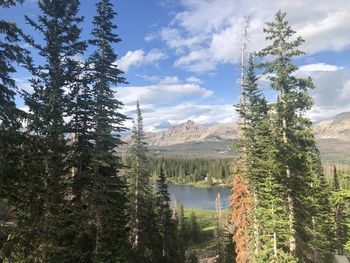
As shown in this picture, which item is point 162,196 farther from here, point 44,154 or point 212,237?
point 212,237

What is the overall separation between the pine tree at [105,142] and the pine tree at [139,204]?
1172cm

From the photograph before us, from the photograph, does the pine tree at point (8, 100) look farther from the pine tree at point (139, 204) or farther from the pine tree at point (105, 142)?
the pine tree at point (139, 204)

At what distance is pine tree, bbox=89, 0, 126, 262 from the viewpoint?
1911 centimetres

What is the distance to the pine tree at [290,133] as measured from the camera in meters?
22.9

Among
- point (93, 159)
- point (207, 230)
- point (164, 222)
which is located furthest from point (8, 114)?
point (207, 230)

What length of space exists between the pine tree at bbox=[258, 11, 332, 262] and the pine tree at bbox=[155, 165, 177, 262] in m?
20.6

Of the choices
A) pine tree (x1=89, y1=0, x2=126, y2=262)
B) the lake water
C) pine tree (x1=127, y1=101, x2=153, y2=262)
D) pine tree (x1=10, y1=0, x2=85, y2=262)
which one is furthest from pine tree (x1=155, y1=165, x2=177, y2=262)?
the lake water

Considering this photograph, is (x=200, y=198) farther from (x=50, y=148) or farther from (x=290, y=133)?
(x=50, y=148)

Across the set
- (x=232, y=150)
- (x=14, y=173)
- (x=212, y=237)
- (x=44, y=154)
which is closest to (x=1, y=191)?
(x=14, y=173)

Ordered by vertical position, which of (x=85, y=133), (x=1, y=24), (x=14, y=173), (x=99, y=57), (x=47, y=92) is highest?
(x=99, y=57)

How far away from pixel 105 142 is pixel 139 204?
15143 millimetres

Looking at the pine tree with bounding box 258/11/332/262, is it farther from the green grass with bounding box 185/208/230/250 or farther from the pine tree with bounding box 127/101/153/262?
the green grass with bounding box 185/208/230/250

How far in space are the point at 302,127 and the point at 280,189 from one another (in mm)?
4149

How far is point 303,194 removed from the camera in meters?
23.9
